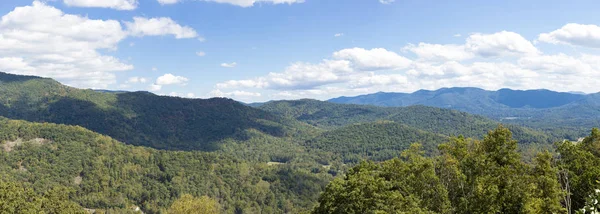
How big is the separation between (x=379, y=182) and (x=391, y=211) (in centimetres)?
650

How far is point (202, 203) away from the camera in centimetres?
9262

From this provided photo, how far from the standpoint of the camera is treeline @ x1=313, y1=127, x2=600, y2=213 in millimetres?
36969

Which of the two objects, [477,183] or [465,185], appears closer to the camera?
[477,183]

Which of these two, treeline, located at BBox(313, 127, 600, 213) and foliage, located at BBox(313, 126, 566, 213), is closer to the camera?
foliage, located at BBox(313, 126, 566, 213)

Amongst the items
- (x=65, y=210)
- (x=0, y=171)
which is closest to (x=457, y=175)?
(x=65, y=210)

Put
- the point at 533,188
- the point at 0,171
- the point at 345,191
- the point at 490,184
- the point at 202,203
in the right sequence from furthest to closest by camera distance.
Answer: the point at 0,171 < the point at 202,203 < the point at 345,191 < the point at 490,184 < the point at 533,188

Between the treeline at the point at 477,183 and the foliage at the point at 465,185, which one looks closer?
the foliage at the point at 465,185

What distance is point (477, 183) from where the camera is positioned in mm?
39625

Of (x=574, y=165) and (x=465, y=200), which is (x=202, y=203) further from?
(x=574, y=165)

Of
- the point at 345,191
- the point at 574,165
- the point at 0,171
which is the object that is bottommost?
the point at 0,171

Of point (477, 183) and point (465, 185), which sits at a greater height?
point (477, 183)

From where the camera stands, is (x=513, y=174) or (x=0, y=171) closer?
(x=513, y=174)

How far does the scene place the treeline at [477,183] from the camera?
37.0 m

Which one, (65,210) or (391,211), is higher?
(391,211)
